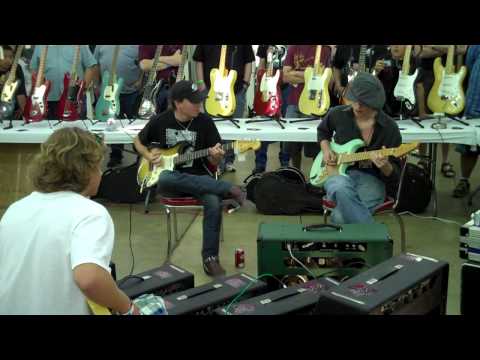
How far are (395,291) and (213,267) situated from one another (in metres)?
1.94

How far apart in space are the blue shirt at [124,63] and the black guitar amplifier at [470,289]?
4.58 meters

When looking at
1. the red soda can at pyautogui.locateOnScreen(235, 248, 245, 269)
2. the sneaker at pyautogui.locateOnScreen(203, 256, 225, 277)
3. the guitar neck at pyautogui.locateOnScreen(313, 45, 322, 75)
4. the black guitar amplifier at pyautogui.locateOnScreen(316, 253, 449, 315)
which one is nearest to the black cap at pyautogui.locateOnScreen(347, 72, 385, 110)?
the red soda can at pyautogui.locateOnScreen(235, 248, 245, 269)

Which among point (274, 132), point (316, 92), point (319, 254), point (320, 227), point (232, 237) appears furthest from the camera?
point (316, 92)

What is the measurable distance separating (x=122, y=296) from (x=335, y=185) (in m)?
2.34

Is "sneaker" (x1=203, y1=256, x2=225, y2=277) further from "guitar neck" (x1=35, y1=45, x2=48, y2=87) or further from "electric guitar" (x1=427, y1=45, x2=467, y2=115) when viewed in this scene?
"guitar neck" (x1=35, y1=45, x2=48, y2=87)

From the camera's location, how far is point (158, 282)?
10.3ft

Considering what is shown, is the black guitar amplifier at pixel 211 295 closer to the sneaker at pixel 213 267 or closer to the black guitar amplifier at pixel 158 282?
the black guitar amplifier at pixel 158 282

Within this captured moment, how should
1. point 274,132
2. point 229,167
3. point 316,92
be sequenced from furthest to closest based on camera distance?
point 229,167, point 316,92, point 274,132

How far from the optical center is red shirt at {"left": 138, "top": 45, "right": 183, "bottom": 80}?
21.8 feet

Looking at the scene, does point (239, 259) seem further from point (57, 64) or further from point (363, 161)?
point (57, 64)

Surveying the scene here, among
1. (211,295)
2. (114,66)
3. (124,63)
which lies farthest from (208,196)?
(124,63)
